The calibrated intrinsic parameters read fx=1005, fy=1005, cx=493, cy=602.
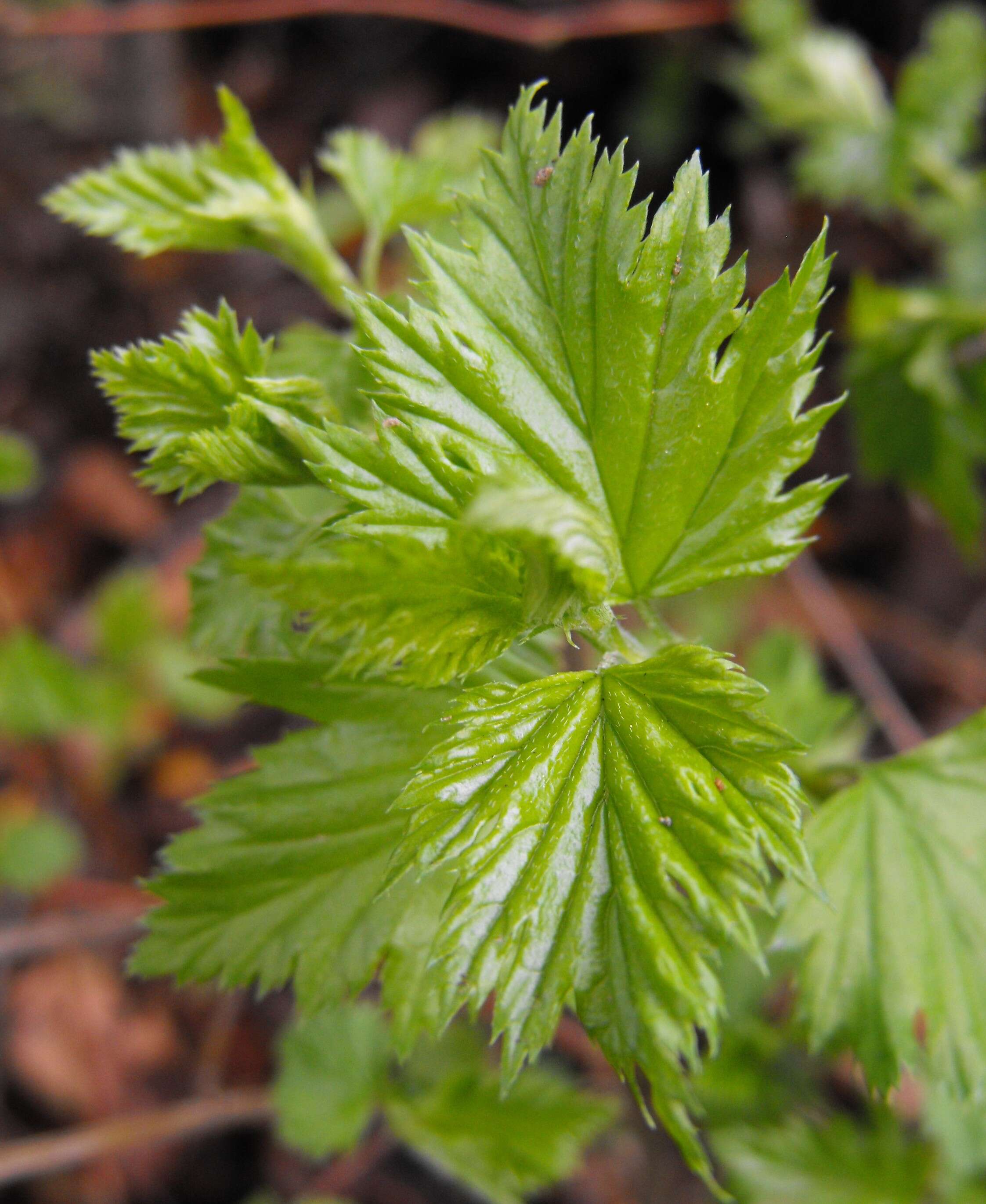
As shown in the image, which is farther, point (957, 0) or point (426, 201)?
point (957, 0)

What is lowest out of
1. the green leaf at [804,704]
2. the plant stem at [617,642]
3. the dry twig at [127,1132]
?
the dry twig at [127,1132]

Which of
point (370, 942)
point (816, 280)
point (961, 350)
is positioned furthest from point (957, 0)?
point (370, 942)

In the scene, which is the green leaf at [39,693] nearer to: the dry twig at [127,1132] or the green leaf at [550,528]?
the dry twig at [127,1132]

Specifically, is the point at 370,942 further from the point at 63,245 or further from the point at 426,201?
the point at 63,245

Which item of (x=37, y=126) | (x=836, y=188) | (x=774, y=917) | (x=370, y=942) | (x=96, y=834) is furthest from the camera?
(x=37, y=126)

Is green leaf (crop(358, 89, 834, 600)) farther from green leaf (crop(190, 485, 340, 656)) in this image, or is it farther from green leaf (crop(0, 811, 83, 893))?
green leaf (crop(0, 811, 83, 893))

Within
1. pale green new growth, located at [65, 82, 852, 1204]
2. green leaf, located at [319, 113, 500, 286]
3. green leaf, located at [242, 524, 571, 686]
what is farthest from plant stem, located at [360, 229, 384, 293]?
green leaf, located at [242, 524, 571, 686]

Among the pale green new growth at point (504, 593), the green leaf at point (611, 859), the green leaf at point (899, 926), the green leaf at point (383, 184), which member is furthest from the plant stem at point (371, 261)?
the green leaf at point (899, 926)
